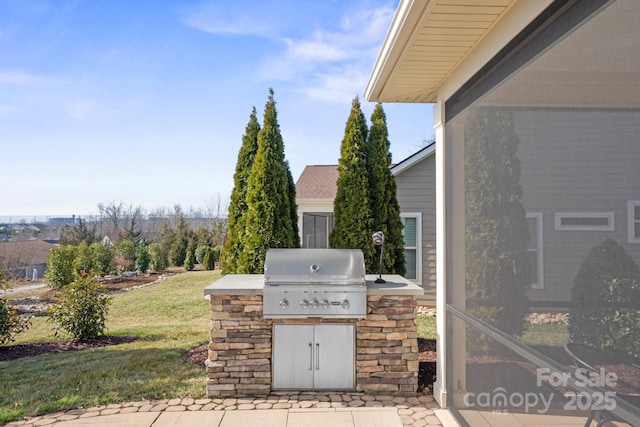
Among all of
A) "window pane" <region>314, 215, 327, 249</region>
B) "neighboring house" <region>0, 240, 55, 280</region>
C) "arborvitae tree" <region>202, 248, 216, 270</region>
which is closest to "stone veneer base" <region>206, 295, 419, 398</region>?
"window pane" <region>314, 215, 327, 249</region>

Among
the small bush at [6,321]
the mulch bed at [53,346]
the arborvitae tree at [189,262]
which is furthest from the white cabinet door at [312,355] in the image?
the arborvitae tree at [189,262]

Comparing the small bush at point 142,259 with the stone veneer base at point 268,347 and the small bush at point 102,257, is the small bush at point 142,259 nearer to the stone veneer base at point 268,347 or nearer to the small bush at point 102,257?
the small bush at point 102,257

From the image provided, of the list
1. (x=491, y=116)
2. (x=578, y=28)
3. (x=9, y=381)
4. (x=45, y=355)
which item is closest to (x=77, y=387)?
(x=9, y=381)

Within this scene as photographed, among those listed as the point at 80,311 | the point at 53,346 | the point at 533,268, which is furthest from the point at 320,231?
the point at 533,268

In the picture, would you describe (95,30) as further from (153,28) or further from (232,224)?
(232,224)

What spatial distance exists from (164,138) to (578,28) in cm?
1506

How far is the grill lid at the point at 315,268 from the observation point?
4.11m

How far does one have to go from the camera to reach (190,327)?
7.42 metres

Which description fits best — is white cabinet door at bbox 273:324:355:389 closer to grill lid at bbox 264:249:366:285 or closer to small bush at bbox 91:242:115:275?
grill lid at bbox 264:249:366:285

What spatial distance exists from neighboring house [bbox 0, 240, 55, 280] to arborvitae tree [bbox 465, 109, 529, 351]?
56.2 ft

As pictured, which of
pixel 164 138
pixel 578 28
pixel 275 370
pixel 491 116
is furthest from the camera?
pixel 164 138

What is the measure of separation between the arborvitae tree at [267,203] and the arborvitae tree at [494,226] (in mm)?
3160

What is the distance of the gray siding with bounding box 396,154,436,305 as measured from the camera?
337 inches

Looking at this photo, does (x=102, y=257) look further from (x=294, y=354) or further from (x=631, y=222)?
(x=631, y=222)
